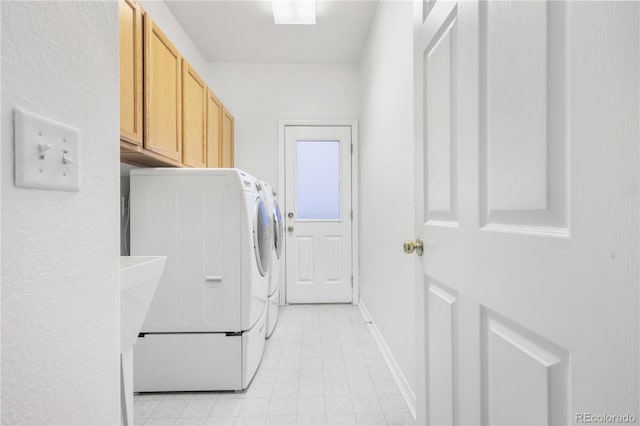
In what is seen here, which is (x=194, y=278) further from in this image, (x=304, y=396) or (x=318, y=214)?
(x=318, y=214)

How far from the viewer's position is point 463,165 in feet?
2.44

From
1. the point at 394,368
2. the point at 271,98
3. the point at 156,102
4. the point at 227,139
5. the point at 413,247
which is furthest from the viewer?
the point at 271,98

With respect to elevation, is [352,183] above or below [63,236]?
above

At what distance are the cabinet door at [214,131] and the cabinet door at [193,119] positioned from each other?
0.10 meters

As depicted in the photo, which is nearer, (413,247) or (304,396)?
(413,247)

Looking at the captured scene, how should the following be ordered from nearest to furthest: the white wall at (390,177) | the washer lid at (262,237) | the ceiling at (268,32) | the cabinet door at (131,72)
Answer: the cabinet door at (131,72) < the white wall at (390,177) < the washer lid at (262,237) < the ceiling at (268,32)

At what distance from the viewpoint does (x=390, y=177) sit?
6.95 ft

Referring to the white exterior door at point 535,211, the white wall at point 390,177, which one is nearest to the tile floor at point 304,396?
the white wall at point 390,177

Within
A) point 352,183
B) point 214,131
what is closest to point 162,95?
point 214,131

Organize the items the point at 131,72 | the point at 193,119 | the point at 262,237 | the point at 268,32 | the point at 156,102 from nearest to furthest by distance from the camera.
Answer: the point at 131,72
the point at 156,102
the point at 262,237
the point at 193,119
the point at 268,32

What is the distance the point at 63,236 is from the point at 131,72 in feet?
4.16

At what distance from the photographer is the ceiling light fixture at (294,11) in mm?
2449

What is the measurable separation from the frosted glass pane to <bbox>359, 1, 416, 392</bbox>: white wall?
51cm
